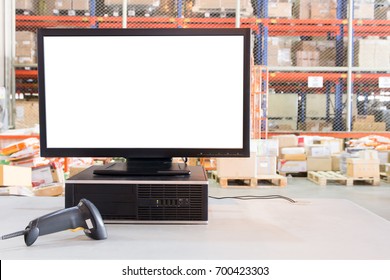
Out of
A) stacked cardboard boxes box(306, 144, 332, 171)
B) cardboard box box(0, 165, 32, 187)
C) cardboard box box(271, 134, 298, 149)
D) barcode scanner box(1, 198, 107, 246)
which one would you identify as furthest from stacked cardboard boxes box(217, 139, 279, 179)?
barcode scanner box(1, 198, 107, 246)

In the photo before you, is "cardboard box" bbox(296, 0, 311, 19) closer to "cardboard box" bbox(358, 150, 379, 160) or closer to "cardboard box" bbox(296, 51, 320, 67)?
"cardboard box" bbox(296, 51, 320, 67)

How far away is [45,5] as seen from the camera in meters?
9.44

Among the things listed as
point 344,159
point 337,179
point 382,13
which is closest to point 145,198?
point 337,179

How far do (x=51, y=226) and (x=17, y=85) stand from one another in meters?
9.15

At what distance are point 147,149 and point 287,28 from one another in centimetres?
842

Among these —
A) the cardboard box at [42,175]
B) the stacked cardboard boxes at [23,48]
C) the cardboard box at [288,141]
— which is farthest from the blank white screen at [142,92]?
the stacked cardboard boxes at [23,48]

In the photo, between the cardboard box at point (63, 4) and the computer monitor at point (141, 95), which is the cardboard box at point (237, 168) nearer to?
Answer: the cardboard box at point (63, 4)

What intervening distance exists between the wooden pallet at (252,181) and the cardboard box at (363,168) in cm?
110

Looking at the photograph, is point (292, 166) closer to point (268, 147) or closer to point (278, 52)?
point (268, 147)

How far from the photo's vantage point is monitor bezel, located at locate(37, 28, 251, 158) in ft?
4.62

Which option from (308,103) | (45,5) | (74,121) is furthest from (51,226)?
(45,5)

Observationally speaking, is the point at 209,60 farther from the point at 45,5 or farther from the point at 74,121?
the point at 45,5

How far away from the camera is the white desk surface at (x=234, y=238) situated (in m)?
1.03
